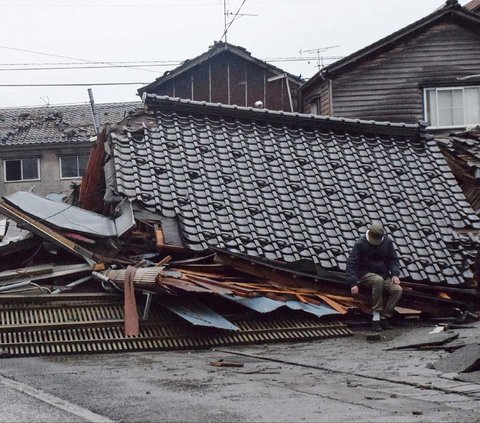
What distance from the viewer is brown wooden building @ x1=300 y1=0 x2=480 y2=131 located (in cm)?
2334

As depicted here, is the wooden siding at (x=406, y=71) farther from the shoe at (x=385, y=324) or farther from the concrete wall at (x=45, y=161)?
the concrete wall at (x=45, y=161)

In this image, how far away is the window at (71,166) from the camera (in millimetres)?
36000

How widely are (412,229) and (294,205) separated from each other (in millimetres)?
1909

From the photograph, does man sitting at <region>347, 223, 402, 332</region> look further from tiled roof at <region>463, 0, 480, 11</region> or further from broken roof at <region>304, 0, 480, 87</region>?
tiled roof at <region>463, 0, 480, 11</region>

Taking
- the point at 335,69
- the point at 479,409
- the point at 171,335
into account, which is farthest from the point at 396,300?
the point at 335,69

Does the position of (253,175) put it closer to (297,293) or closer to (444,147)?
(297,293)

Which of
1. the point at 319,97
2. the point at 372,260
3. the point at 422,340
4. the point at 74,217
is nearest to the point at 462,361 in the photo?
the point at 422,340

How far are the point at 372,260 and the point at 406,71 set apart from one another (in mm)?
14246

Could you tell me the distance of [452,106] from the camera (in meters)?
23.4

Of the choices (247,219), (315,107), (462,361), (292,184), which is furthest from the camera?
(315,107)

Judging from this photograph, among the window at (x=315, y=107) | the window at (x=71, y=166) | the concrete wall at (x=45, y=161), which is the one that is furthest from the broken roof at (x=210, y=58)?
the window at (x=71, y=166)

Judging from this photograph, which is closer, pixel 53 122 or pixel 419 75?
pixel 419 75

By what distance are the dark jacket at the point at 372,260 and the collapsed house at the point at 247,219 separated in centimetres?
57

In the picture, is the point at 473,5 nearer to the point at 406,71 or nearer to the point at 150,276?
the point at 406,71
